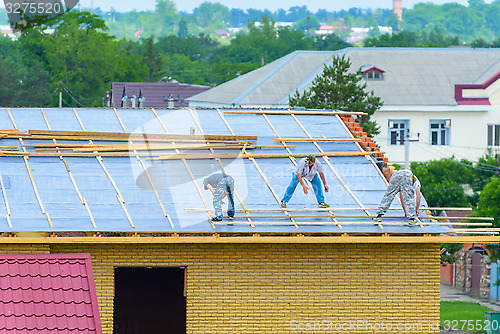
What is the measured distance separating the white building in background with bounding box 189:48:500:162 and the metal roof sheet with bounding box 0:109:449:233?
41.4m

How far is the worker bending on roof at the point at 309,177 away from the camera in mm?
22094

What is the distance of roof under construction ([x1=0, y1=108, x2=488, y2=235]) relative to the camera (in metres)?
21.5

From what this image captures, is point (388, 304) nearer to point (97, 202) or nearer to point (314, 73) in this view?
point (97, 202)

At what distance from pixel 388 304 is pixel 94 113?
9960 mm

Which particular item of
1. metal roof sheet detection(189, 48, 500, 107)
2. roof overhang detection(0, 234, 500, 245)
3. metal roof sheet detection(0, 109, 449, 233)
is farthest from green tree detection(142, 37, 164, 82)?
roof overhang detection(0, 234, 500, 245)

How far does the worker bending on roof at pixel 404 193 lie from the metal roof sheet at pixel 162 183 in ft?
1.17

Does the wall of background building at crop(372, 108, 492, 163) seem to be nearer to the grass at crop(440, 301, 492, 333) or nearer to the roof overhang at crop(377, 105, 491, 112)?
the roof overhang at crop(377, 105, 491, 112)

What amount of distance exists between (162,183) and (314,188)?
3.64 metres

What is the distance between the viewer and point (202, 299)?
70.4 ft

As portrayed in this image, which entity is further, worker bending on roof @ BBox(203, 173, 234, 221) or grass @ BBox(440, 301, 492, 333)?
grass @ BBox(440, 301, 492, 333)

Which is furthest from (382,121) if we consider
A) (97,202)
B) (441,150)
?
(97,202)

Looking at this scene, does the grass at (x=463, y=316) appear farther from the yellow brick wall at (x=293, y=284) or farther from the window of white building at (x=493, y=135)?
the window of white building at (x=493, y=135)

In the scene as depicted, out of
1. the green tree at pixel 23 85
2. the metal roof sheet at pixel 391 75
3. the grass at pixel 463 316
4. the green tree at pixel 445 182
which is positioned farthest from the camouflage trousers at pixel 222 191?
the green tree at pixel 23 85

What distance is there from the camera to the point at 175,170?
23.7 m
